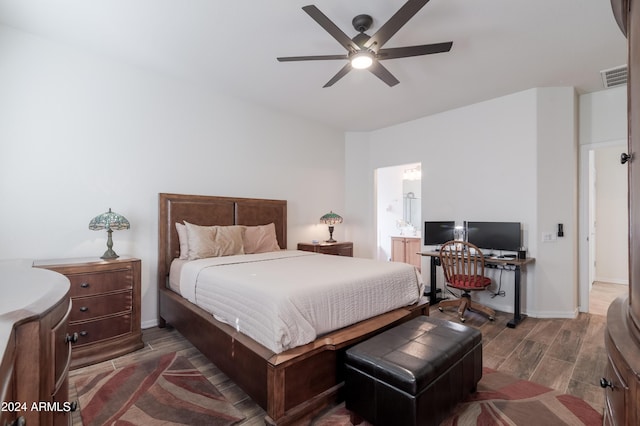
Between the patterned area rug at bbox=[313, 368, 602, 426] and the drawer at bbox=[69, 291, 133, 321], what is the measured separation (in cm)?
200

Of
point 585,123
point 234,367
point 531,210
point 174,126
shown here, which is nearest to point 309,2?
point 174,126

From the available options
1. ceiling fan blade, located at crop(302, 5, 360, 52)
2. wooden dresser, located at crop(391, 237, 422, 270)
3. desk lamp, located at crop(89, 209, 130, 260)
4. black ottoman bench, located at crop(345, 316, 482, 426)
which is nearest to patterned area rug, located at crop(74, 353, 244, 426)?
black ottoman bench, located at crop(345, 316, 482, 426)

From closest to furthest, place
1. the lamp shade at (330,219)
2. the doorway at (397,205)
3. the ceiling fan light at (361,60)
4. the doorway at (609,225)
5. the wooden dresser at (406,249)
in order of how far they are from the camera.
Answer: the ceiling fan light at (361,60) → the lamp shade at (330,219) → the doorway at (609,225) → the wooden dresser at (406,249) → the doorway at (397,205)

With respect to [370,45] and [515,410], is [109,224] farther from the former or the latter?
[515,410]

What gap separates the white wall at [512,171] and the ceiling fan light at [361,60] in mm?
2446

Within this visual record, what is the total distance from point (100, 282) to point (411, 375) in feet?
8.46

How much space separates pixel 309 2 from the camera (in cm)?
222

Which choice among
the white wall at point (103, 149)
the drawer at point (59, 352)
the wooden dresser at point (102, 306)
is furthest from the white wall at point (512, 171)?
the drawer at point (59, 352)

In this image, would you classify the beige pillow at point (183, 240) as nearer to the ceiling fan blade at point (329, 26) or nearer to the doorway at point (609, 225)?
the ceiling fan blade at point (329, 26)

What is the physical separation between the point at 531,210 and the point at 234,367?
12.3 ft

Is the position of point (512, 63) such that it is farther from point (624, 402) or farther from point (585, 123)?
point (624, 402)

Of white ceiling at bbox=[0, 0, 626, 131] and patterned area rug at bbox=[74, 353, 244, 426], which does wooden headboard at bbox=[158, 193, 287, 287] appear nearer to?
patterned area rug at bbox=[74, 353, 244, 426]

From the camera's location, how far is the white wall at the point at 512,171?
11.8 feet

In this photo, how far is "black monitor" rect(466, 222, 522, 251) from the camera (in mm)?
3658
